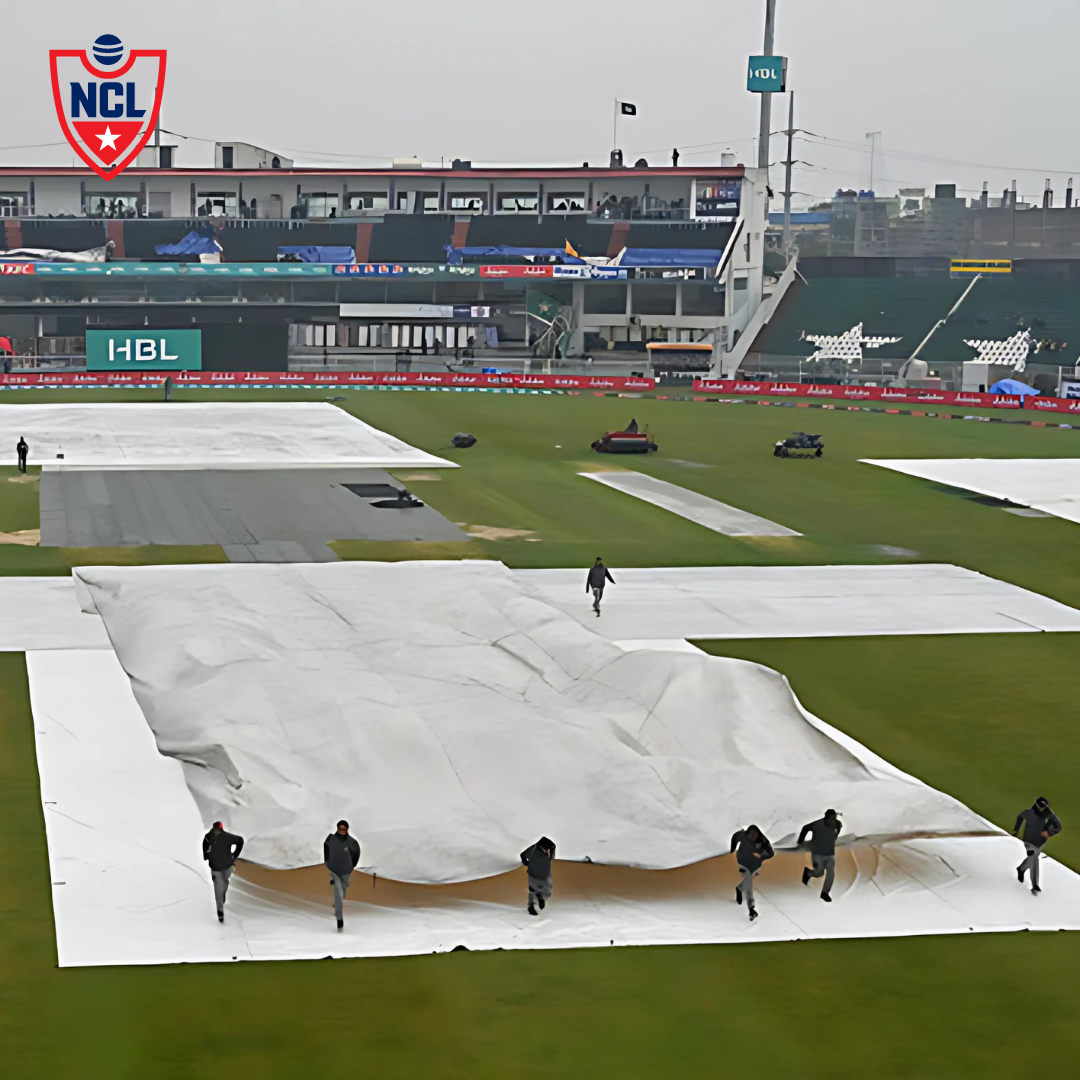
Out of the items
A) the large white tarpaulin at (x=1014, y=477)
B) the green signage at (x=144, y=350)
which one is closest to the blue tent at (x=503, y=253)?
the green signage at (x=144, y=350)

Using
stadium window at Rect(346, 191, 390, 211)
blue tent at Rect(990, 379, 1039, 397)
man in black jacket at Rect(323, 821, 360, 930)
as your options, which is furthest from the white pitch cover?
stadium window at Rect(346, 191, 390, 211)

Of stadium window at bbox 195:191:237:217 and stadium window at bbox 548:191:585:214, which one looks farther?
stadium window at bbox 195:191:237:217

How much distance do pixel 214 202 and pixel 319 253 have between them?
13.3 metres

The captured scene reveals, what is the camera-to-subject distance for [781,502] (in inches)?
2090

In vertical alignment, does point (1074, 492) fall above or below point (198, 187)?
below

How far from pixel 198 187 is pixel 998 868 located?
380ft

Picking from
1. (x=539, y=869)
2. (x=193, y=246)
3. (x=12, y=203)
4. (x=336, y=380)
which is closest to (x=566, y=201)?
(x=193, y=246)

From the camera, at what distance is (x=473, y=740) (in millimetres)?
22125

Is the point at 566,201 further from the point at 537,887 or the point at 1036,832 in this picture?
the point at 537,887

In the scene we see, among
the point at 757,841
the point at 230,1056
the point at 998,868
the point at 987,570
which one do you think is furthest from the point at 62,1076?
the point at 987,570

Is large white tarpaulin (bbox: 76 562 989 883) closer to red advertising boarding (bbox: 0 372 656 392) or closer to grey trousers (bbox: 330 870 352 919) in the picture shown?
grey trousers (bbox: 330 870 352 919)

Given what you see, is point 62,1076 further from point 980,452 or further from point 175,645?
point 980,452

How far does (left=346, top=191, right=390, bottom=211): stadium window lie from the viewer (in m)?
126

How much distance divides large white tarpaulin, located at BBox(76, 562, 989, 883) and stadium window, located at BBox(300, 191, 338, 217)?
3941 inches
